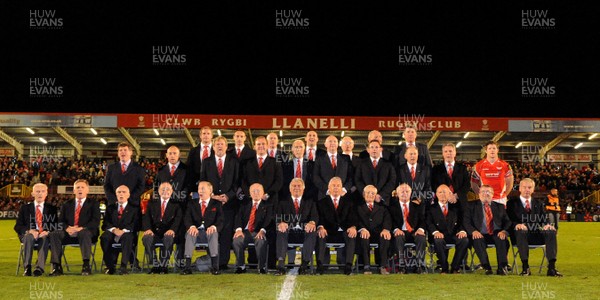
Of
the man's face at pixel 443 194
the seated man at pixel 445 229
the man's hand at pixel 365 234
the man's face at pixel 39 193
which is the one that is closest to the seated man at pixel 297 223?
the man's hand at pixel 365 234

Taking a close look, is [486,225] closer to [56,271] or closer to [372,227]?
[372,227]

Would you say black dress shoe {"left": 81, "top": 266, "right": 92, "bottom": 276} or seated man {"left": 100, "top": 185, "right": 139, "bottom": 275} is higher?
seated man {"left": 100, "top": 185, "right": 139, "bottom": 275}

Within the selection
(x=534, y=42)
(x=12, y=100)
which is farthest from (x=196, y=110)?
(x=534, y=42)

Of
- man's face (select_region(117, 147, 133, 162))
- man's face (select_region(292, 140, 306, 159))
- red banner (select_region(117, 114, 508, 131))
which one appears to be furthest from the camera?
red banner (select_region(117, 114, 508, 131))

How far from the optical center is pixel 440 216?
10.1 metres

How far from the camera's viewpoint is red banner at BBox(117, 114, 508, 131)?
2994cm

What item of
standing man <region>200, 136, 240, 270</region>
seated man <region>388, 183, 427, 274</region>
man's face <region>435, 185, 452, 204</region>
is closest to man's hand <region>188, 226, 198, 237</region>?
standing man <region>200, 136, 240, 270</region>

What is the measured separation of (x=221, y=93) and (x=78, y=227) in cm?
Result: 3355

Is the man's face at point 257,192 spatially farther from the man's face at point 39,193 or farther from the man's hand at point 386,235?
the man's face at point 39,193

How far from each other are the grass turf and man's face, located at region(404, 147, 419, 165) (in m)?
2.20

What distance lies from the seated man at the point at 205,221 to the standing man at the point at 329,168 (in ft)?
6.19

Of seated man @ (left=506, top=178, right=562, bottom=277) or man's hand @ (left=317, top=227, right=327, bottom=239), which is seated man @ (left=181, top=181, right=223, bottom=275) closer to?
man's hand @ (left=317, top=227, right=327, bottom=239)

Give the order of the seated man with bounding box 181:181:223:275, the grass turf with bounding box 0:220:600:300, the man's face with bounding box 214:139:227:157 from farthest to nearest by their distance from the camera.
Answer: the man's face with bounding box 214:139:227:157 → the seated man with bounding box 181:181:223:275 → the grass turf with bounding box 0:220:600:300

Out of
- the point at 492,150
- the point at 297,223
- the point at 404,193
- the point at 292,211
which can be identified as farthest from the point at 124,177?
the point at 492,150
